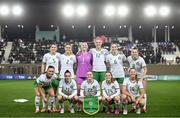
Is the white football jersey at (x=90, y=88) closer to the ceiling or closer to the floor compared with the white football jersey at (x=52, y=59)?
closer to the floor

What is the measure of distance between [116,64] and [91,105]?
1.49m

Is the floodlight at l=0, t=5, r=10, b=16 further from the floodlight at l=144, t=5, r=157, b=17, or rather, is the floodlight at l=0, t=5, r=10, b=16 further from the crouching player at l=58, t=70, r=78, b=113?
the crouching player at l=58, t=70, r=78, b=113

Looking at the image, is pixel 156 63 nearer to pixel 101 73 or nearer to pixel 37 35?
pixel 37 35

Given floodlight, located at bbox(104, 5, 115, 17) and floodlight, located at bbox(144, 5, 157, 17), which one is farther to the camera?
floodlight, located at bbox(104, 5, 115, 17)

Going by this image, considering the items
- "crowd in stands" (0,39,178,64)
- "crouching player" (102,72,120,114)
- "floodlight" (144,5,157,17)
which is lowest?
"crouching player" (102,72,120,114)

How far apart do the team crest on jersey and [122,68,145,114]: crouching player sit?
0.71 metres

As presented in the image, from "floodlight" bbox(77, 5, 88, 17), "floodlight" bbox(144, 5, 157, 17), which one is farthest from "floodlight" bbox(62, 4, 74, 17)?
"floodlight" bbox(144, 5, 157, 17)

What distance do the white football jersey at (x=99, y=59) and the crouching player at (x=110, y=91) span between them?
0.62 meters

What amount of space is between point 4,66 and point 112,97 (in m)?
21.2

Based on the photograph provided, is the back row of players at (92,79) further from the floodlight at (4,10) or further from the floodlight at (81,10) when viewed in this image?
the floodlight at (4,10)

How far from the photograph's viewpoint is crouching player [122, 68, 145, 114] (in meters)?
10.1

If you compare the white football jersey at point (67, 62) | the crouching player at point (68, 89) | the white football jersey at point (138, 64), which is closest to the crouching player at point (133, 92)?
the white football jersey at point (138, 64)

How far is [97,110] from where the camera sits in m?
10.1

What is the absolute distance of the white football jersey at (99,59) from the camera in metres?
10.9
